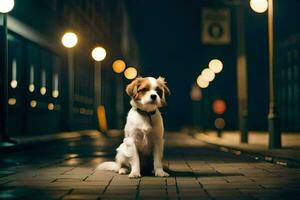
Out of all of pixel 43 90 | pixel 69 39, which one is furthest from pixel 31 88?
pixel 69 39

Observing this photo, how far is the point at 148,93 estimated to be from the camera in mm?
8422

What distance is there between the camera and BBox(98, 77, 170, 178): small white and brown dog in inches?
334

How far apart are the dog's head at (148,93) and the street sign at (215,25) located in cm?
1403

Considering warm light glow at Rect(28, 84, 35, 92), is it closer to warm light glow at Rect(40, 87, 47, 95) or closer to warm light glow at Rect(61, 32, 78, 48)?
warm light glow at Rect(40, 87, 47, 95)

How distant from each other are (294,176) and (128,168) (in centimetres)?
274

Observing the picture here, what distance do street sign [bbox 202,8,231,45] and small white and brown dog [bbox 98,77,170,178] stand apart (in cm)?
1395

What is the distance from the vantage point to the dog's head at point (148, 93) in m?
8.43

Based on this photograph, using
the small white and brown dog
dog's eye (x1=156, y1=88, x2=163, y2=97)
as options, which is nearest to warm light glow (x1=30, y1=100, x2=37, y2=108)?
the small white and brown dog

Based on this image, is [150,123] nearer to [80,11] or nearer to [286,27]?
[80,11]

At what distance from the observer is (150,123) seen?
8734mm

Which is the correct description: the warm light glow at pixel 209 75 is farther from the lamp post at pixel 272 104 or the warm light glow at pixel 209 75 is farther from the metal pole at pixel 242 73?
the lamp post at pixel 272 104

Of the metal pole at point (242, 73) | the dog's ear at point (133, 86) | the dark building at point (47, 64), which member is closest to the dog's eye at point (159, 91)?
the dog's ear at point (133, 86)

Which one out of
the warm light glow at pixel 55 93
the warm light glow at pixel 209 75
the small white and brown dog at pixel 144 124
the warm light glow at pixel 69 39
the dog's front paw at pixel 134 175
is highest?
the warm light glow at pixel 69 39

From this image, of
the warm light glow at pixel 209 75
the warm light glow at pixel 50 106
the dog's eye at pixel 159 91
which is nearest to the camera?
the dog's eye at pixel 159 91
